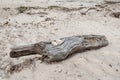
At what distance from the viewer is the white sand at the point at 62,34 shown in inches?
137

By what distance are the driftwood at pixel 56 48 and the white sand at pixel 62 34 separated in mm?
114

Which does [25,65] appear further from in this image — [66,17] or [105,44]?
[66,17]

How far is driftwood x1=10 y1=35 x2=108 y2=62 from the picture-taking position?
3568 mm

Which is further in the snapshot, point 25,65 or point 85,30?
point 85,30

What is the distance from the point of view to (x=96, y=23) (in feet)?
18.9

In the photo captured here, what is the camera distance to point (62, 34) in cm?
503

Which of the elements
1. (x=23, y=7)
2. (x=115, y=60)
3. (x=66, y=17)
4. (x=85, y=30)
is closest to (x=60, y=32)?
(x=85, y=30)

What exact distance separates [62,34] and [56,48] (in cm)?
147

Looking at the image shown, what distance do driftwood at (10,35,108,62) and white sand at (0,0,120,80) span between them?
114 millimetres

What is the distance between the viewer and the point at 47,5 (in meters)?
7.20

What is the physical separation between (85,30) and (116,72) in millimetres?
1904

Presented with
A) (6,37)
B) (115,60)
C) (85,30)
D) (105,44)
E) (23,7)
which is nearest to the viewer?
(115,60)

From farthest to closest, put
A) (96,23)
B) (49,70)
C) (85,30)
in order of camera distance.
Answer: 1. (96,23)
2. (85,30)
3. (49,70)

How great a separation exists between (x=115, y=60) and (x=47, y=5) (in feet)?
12.7
